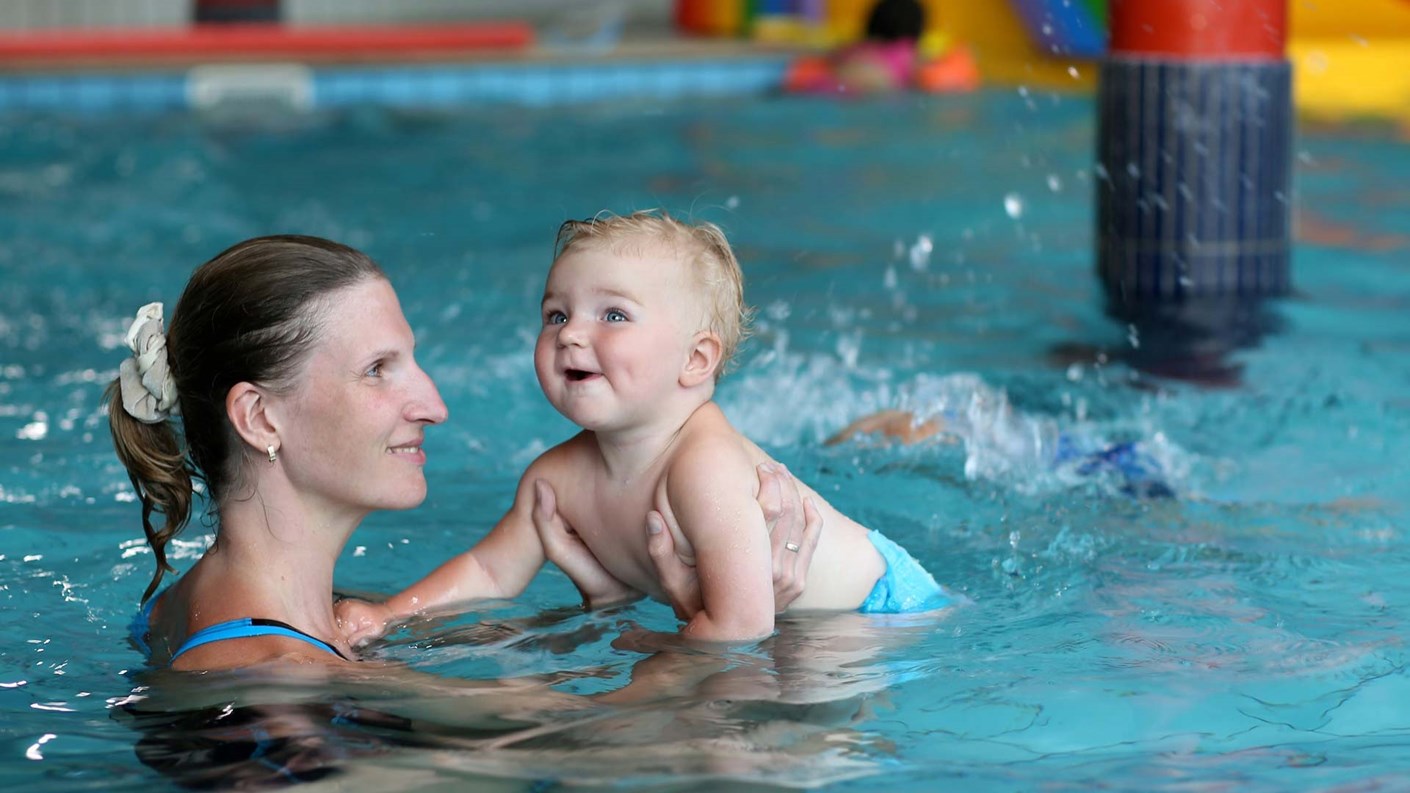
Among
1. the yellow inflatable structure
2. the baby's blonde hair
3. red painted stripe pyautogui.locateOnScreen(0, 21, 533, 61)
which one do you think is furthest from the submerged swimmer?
red painted stripe pyautogui.locateOnScreen(0, 21, 533, 61)

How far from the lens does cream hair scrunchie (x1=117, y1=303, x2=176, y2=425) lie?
261 centimetres

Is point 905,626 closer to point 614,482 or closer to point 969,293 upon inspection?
point 614,482

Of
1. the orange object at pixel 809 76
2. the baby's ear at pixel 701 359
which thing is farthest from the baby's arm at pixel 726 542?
the orange object at pixel 809 76

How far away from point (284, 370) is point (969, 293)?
4.37 metres

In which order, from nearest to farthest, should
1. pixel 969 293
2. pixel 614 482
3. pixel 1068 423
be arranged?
pixel 614 482 → pixel 1068 423 → pixel 969 293

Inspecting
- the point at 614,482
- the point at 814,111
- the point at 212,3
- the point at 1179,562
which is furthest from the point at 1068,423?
the point at 212,3

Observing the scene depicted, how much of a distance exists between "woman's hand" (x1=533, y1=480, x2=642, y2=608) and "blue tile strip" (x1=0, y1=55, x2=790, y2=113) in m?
8.51

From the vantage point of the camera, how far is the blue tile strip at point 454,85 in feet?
35.9

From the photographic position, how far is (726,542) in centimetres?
281

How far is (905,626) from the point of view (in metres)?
3.14

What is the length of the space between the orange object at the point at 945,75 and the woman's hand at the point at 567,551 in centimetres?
883

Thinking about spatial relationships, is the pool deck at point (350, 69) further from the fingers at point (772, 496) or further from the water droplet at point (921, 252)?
the fingers at point (772, 496)

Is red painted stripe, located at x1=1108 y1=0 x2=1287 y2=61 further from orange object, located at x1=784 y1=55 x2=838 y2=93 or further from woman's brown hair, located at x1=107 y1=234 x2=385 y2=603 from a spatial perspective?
orange object, located at x1=784 y1=55 x2=838 y2=93

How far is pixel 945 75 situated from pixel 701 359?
895 cm
